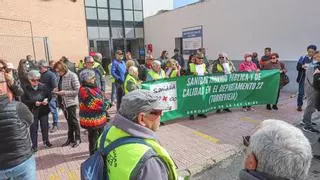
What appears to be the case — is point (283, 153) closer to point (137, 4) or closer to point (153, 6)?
point (137, 4)

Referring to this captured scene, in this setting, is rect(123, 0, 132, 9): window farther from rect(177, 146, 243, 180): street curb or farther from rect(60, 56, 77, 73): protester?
rect(177, 146, 243, 180): street curb

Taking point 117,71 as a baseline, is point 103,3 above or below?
above

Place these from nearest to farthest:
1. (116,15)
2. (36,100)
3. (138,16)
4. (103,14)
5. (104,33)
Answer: (36,100) → (103,14) → (104,33) → (116,15) → (138,16)

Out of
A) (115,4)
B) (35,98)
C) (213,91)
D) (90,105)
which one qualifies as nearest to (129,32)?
(115,4)

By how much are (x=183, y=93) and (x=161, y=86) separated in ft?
2.36

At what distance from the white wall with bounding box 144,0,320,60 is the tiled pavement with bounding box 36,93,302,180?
4.22 meters

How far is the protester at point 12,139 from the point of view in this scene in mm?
2361

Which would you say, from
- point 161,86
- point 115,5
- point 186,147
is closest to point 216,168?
point 186,147

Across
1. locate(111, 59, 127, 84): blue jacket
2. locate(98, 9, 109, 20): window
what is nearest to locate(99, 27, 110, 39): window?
locate(98, 9, 109, 20): window

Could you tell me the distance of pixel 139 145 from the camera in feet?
5.31

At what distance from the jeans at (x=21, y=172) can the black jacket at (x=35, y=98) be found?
273 cm

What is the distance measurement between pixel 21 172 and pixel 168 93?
4549 mm

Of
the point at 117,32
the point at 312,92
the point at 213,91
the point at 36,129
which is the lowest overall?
the point at 36,129

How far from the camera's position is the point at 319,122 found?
22.2ft
